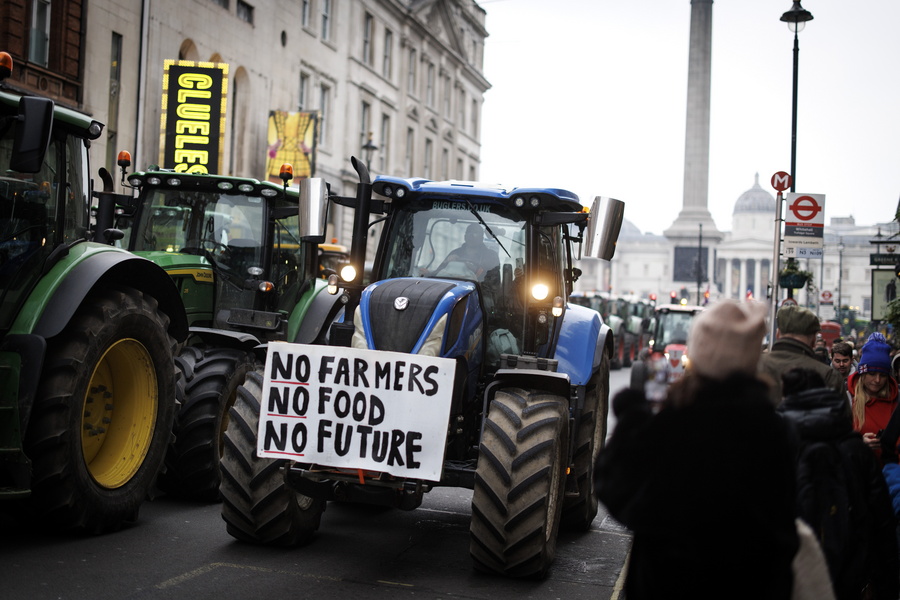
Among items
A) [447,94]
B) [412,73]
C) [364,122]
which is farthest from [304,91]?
[447,94]

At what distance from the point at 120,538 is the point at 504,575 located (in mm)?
2566

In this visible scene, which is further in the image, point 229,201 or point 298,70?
point 298,70

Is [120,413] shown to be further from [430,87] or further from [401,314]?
[430,87]

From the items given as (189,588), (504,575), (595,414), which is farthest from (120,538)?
(595,414)

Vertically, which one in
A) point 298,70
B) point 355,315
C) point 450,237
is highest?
point 298,70

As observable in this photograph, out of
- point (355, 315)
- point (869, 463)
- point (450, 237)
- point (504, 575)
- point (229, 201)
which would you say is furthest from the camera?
point (229, 201)

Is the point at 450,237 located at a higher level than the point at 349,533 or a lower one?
higher

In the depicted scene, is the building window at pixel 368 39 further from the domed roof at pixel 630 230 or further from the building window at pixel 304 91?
the domed roof at pixel 630 230

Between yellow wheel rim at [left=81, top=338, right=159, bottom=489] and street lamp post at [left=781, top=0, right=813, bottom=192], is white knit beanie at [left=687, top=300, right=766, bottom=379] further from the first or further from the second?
street lamp post at [left=781, top=0, right=813, bottom=192]

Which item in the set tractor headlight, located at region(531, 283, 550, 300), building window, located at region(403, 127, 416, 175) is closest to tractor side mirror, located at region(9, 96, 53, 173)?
tractor headlight, located at region(531, 283, 550, 300)

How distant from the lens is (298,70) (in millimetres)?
36062

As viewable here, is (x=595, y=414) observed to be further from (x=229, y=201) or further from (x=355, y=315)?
(x=229, y=201)

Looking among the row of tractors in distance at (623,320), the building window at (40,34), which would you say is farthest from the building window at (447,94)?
the building window at (40,34)

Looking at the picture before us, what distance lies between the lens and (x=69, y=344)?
22.9ft
